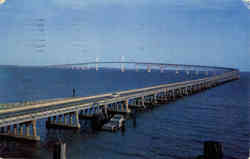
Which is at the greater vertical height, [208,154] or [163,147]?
[208,154]

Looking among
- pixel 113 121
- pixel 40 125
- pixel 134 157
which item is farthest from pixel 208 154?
pixel 40 125

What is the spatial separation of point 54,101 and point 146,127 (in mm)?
12754

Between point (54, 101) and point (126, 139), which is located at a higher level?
point (54, 101)

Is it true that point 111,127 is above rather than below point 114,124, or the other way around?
below

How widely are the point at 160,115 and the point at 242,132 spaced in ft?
42.5

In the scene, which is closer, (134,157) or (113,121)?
(134,157)

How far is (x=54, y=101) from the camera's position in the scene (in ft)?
119

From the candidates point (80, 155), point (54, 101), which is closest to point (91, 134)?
point (80, 155)

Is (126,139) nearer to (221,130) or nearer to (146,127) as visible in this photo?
(146,127)

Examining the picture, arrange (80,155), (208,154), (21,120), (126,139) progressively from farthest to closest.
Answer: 1. (126,139)
2. (21,120)
3. (80,155)
4. (208,154)

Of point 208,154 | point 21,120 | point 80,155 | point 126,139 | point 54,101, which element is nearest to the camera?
point 208,154

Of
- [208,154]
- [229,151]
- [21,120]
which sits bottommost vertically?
[229,151]

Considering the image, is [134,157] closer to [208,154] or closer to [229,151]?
[229,151]

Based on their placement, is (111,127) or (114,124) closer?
(111,127)
